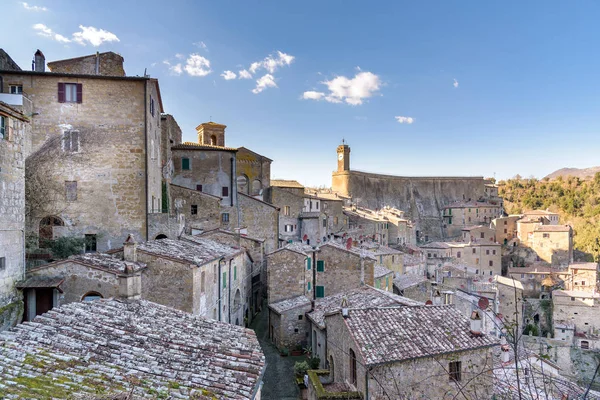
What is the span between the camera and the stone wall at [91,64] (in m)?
21.8

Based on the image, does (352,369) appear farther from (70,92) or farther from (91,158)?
(70,92)

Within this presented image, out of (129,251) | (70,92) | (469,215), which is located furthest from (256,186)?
(469,215)

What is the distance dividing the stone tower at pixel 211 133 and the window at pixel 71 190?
20151 mm

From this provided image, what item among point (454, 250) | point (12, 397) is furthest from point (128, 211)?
point (454, 250)

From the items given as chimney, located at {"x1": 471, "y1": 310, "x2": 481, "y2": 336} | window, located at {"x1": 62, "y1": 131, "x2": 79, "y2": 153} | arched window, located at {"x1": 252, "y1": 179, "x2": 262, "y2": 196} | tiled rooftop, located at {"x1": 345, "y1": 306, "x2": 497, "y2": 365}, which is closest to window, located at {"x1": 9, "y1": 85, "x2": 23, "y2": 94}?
window, located at {"x1": 62, "y1": 131, "x2": 79, "y2": 153}

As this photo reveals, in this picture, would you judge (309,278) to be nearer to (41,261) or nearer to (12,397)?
(41,261)

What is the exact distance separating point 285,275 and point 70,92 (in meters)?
14.2

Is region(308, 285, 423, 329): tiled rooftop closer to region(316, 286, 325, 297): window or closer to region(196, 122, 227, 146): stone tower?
→ region(316, 286, 325, 297): window

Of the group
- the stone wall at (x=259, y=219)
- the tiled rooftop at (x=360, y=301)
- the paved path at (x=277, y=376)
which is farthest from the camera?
the stone wall at (x=259, y=219)

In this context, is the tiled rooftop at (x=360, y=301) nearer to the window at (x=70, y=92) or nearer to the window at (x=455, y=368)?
the window at (x=455, y=368)

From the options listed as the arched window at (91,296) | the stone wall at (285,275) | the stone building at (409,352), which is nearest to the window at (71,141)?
the arched window at (91,296)

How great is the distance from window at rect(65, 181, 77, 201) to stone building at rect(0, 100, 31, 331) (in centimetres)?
541

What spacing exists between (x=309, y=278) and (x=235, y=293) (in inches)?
193

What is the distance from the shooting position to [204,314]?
14.5 metres
